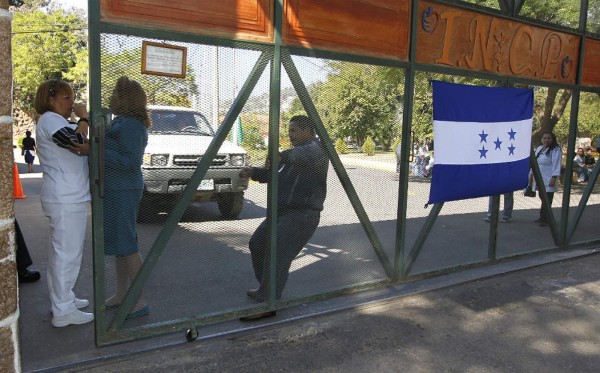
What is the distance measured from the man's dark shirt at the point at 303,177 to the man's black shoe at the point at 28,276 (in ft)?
9.15

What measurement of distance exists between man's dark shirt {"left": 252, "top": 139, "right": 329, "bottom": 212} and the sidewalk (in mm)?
1033

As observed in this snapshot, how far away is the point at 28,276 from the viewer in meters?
4.82

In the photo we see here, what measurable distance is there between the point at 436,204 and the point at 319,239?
132cm

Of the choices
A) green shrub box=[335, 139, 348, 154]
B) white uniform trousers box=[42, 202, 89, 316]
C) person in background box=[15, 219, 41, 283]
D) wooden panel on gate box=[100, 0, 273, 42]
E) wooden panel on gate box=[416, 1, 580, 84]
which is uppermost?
wooden panel on gate box=[416, 1, 580, 84]

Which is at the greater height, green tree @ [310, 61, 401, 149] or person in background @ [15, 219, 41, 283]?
green tree @ [310, 61, 401, 149]

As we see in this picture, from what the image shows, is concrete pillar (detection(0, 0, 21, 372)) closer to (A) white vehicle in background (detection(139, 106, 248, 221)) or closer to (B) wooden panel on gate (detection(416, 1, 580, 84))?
(A) white vehicle in background (detection(139, 106, 248, 221))

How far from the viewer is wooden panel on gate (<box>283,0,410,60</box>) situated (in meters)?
3.85

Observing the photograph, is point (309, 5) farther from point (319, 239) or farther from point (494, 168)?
point (494, 168)

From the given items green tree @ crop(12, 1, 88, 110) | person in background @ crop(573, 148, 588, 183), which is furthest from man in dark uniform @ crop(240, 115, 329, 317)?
green tree @ crop(12, 1, 88, 110)

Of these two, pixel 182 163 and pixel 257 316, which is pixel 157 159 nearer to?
pixel 182 163

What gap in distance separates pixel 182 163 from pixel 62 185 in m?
0.93

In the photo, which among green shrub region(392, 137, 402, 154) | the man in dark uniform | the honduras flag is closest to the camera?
the man in dark uniform

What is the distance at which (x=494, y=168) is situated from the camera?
5.21 metres

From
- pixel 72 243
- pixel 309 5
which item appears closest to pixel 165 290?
pixel 72 243
